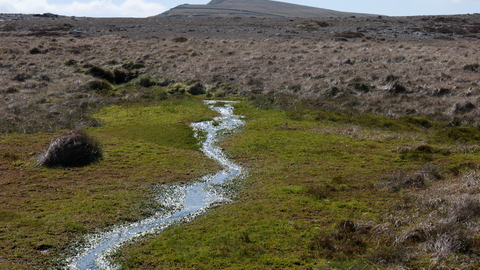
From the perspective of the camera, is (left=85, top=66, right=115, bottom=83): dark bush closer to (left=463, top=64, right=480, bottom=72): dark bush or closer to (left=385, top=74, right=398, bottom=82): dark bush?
(left=385, top=74, right=398, bottom=82): dark bush

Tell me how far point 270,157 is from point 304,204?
5.28 m

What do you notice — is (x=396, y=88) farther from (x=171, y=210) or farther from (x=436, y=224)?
(x=171, y=210)

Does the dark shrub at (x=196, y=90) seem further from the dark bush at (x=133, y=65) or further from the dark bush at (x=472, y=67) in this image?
the dark bush at (x=472, y=67)

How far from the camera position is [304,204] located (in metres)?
12.1

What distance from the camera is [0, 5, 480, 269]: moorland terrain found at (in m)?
9.44

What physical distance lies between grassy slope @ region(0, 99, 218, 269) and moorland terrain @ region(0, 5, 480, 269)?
65 millimetres

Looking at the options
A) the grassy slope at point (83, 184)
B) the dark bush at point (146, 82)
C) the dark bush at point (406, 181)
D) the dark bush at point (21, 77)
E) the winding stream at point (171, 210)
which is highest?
the dark bush at point (21, 77)

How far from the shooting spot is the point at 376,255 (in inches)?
349

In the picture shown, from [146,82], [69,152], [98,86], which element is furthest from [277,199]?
[146,82]

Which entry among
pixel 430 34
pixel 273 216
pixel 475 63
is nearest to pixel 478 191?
pixel 273 216

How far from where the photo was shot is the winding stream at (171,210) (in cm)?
941

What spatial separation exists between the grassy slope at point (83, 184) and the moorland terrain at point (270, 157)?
0.21 feet

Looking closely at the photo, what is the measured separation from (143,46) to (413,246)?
171ft

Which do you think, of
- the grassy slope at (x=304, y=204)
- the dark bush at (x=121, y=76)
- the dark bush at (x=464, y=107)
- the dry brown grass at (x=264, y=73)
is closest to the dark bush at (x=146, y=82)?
the dry brown grass at (x=264, y=73)
